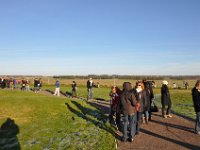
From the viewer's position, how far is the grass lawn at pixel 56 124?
12117mm

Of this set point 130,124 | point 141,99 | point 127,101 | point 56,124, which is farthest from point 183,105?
point 127,101

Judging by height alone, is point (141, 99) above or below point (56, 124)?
above

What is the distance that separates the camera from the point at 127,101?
11695mm

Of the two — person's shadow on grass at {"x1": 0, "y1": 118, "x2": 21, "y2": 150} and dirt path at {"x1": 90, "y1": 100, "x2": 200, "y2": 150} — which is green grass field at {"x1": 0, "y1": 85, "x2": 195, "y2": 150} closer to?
person's shadow on grass at {"x1": 0, "y1": 118, "x2": 21, "y2": 150}

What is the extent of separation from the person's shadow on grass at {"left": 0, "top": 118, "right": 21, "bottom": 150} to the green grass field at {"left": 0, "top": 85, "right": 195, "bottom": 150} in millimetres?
239

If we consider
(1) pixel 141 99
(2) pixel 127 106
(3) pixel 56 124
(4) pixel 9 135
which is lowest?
(4) pixel 9 135

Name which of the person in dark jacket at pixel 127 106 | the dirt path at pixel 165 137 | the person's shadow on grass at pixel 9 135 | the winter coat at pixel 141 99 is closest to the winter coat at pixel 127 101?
the person in dark jacket at pixel 127 106

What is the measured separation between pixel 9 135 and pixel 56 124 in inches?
94.1

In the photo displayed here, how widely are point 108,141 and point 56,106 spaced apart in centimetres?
1043

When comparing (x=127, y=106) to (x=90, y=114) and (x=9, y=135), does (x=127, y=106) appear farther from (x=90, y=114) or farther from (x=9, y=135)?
(x=90, y=114)

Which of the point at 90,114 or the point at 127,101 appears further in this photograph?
the point at 90,114

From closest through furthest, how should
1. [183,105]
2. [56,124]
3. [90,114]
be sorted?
1. [56,124]
2. [90,114]
3. [183,105]

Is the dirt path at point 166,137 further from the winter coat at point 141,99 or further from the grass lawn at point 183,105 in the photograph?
the grass lawn at point 183,105

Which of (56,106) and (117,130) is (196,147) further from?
(56,106)
